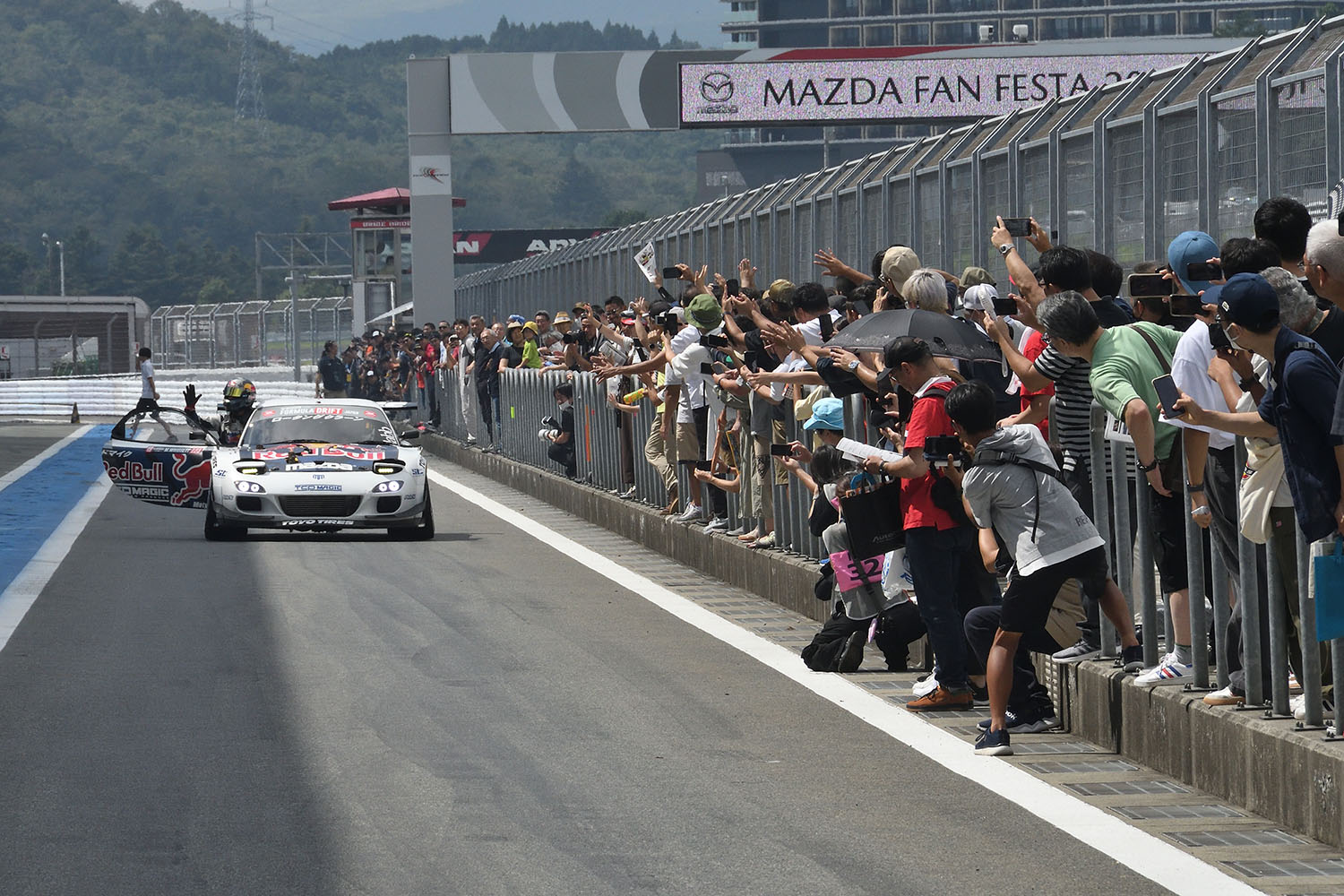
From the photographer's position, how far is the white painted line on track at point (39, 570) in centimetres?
→ 1236

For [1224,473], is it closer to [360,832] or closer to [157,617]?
[360,832]

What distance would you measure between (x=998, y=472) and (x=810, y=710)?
153cm

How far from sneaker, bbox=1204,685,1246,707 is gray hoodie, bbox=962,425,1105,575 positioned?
85 centimetres

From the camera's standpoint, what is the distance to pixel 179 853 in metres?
6.24

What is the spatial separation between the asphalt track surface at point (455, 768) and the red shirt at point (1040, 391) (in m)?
1.50

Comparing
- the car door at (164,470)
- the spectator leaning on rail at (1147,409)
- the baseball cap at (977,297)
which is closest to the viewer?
the spectator leaning on rail at (1147,409)

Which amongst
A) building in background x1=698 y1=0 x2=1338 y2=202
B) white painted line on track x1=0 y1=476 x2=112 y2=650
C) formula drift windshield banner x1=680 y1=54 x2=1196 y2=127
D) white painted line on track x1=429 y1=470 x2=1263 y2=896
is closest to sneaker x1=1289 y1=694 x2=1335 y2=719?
white painted line on track x1=429 y1=470 x2=1263 y2=896

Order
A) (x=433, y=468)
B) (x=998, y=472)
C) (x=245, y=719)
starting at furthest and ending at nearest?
(x=433, y=468) < (x=245, y=719) < (x=998, y=472)

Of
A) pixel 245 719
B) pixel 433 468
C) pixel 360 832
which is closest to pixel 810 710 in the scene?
pixel 245 719

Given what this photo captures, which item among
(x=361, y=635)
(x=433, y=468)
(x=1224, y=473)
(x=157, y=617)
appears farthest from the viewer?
(x=433, y=468)

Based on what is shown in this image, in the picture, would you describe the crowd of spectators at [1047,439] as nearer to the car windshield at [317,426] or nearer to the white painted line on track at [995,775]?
the white painted line on track at [995,775]

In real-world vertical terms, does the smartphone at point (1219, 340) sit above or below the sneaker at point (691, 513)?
above

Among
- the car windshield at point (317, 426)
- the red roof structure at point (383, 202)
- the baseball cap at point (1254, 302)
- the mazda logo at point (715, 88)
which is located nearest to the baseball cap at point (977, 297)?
the baseball cap at point (1254, 302)

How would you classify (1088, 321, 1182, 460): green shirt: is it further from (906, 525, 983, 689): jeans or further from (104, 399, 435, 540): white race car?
(104, 399, 435, 540): white race car
